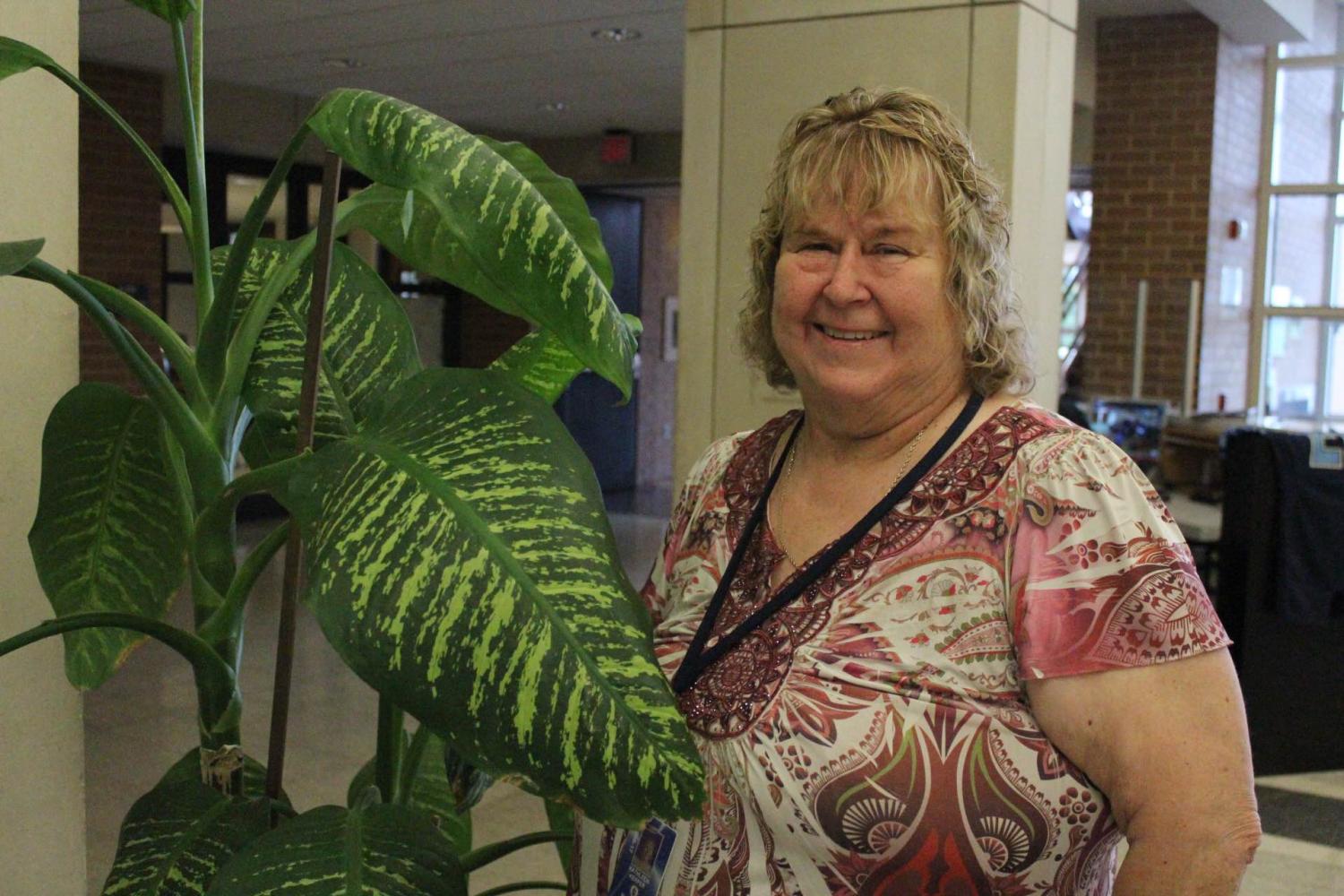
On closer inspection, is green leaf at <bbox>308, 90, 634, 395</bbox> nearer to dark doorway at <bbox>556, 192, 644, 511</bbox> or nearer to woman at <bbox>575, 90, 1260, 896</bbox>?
woman at <bbox>575, 90, 1260, 896</bbox>

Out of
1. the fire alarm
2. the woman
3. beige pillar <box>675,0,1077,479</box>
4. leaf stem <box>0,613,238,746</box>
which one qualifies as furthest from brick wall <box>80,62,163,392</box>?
the woman

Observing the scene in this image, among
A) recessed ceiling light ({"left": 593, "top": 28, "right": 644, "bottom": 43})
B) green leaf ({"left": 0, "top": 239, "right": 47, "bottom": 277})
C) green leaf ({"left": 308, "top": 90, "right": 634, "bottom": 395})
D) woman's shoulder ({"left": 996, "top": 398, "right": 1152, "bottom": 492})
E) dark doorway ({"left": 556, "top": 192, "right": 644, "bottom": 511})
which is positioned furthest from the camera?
dark doorway ({"left": 556, "top": 192, "right": 644, "bottom": 511})

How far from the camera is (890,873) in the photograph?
1.20 m

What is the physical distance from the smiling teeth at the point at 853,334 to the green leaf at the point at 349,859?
623 millimetres

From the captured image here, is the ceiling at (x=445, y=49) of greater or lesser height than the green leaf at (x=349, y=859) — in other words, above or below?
above

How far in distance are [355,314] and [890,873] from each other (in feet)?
2.59

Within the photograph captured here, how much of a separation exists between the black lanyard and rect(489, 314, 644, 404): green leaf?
37cm

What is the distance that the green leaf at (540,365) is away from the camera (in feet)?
5.18

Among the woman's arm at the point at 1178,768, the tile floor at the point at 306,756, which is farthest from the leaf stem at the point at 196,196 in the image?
the tile floor at the point at 306,756

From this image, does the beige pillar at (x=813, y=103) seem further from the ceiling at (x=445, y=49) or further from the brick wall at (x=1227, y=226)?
the brick wall at (x=1227, y=226)

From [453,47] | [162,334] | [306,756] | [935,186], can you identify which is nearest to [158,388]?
[162,334]

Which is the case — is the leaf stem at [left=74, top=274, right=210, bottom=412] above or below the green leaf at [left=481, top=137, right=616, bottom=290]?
below

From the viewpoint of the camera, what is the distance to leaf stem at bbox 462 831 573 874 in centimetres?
142

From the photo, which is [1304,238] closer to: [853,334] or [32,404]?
[853,334]
